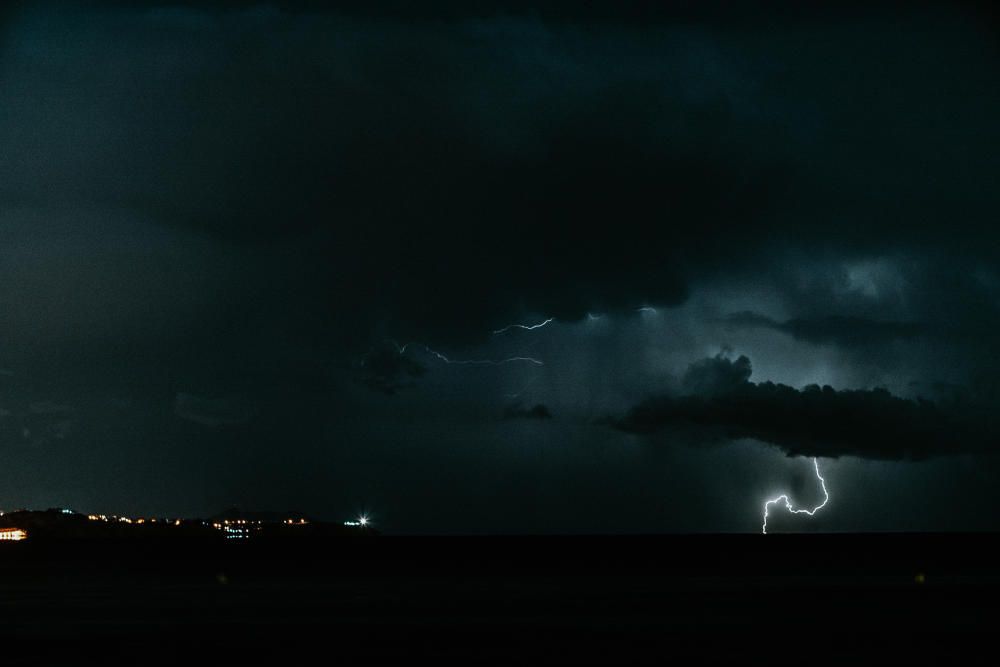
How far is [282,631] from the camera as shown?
48.1 meters

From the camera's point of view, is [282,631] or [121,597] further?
[121,597]

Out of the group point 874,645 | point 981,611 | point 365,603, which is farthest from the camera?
point 365,603

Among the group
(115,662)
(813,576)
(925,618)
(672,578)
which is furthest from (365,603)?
(813,576)

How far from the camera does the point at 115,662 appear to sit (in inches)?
1518

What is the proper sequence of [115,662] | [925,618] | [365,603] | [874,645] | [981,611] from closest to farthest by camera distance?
[115,662] < [874,645] < [925,618] < [981,611] < [365,603]

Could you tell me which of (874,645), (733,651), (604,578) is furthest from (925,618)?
(604,578)

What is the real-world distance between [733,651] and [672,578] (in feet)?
171

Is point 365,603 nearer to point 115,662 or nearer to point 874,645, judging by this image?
point 115,662

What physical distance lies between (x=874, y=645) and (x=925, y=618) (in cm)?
1190

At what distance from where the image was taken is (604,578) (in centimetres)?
9125

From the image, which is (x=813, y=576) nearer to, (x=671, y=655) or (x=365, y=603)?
(x=365, y=603)

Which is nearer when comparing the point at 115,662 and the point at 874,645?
the point at 115,662

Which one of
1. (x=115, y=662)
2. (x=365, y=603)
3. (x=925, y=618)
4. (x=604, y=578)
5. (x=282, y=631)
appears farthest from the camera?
(x=604, y=578)

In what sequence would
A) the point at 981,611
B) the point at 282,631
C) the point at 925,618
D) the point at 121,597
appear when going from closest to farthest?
the point at 282,631, the point at 925,618, the point at 981,611, the point at 121,597
